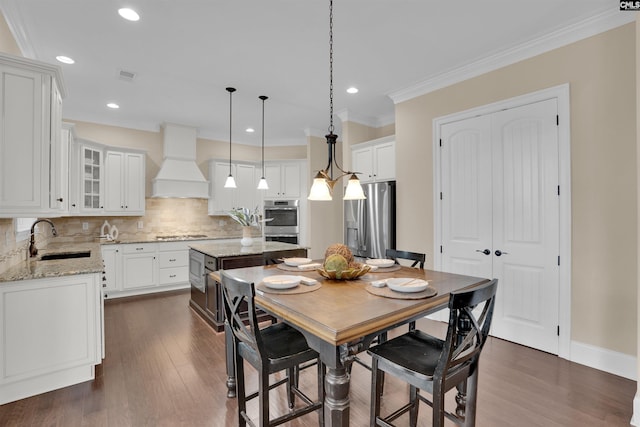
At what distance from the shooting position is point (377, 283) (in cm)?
191

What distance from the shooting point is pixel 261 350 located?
1.59 m

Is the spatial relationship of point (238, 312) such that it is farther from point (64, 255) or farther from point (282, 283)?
point (64, 255)

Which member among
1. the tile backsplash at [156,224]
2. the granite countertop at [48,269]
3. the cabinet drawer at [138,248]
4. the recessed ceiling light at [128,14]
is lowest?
the cabinet drawer at [138,248]

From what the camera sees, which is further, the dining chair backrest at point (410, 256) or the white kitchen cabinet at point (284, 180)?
the white kitchen cabinet at point (284, 180)

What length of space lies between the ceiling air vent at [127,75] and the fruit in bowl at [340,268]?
10.4 feet

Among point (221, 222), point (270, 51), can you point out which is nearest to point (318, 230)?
point (221, 222)

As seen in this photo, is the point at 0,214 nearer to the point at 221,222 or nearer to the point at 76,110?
the point at 76,110

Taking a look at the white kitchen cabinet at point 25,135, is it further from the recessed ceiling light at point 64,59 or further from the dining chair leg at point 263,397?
the dining chair leg at point 263,397

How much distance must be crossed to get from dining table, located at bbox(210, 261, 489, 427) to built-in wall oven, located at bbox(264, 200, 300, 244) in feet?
13.5

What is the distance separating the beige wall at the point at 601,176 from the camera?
2.47 metres

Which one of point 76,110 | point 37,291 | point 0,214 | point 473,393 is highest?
point 76,110

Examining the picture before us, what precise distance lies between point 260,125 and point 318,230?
216 cm

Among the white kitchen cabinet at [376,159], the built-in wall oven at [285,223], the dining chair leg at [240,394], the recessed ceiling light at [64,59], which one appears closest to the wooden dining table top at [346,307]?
the dining chair leg at [240,394]

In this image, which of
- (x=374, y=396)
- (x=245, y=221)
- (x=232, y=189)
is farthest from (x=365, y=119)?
(x=374, y=396)
